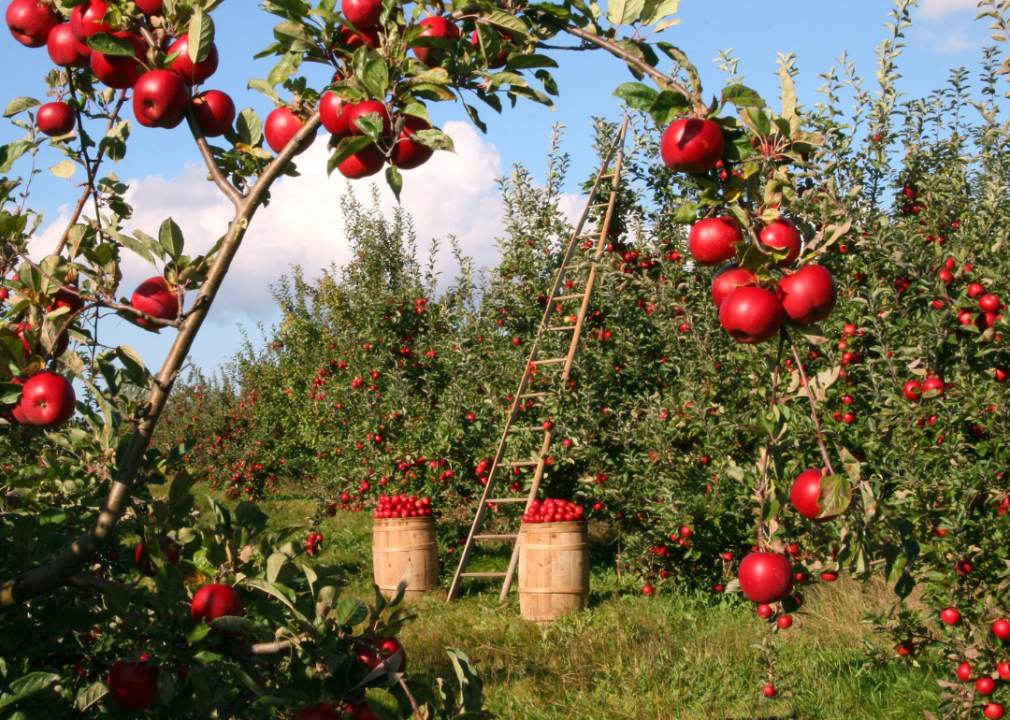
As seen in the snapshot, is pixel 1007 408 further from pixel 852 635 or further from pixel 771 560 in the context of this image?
pixel 771 560

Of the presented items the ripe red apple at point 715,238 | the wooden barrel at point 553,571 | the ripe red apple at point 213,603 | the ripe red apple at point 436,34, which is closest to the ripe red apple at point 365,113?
the ripe red apple at point 436,34

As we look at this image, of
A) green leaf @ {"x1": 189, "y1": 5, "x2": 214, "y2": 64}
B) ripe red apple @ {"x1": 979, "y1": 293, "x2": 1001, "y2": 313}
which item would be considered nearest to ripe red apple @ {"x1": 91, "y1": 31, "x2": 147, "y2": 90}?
green leaf @ {"x1": 189, "y1": 5, "x2": 214, "y2": 64}

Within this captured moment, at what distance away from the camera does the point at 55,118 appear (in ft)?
4.47

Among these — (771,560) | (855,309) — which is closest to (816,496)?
(771,560)

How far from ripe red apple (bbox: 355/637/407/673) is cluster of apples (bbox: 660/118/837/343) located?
62 cm

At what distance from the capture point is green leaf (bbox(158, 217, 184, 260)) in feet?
3.61

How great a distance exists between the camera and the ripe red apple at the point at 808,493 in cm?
108

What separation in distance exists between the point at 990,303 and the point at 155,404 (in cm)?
288

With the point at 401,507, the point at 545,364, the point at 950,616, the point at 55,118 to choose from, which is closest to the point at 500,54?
the point at 55,118

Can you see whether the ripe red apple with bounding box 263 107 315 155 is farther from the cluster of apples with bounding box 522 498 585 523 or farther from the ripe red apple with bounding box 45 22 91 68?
the cluster of apples with bounding box 522 498 585 523

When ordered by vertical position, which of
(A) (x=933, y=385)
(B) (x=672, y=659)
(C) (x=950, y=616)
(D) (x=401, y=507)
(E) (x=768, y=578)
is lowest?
(B) (x=672, y=659)

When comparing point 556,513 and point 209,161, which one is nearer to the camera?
point 209,161

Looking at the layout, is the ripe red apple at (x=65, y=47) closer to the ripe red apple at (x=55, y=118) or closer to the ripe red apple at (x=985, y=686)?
the ripe red apple at (x=55, y=118)

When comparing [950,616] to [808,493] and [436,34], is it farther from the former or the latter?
[436,34]
